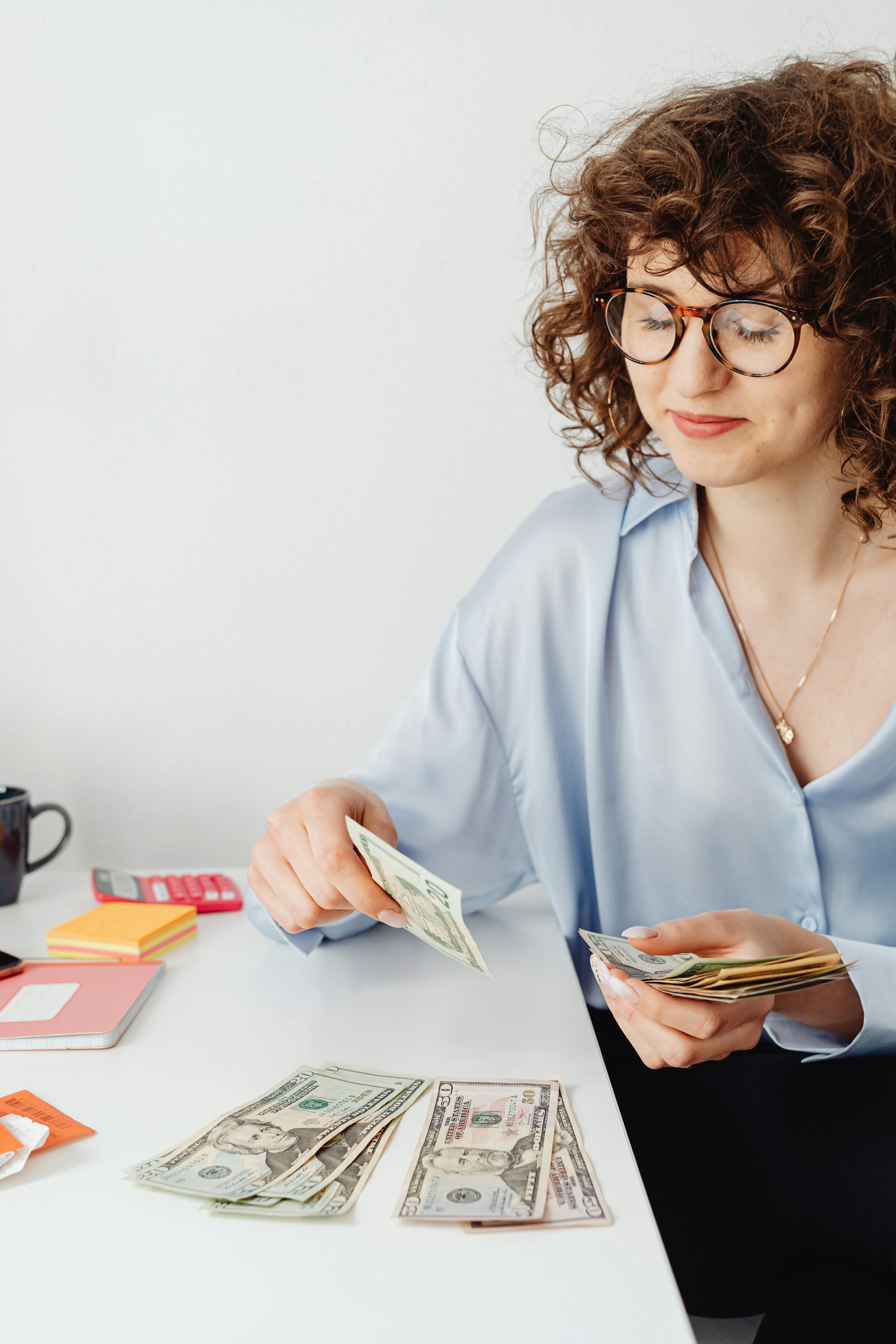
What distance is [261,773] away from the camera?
1.69 m

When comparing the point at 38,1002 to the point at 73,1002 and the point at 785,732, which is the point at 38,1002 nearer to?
the point at 73,1002

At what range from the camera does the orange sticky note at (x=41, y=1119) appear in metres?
0.71

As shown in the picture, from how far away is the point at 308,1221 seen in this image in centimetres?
63

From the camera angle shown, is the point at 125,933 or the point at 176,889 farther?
the point at 176,889

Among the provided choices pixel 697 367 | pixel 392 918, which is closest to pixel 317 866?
pixel 392 918

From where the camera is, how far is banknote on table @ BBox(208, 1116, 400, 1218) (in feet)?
2.06

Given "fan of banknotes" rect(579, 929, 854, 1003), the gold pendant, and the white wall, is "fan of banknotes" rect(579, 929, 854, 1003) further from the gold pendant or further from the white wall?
the white wall

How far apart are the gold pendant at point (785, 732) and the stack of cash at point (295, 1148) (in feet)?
1.97

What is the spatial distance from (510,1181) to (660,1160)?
47 cm

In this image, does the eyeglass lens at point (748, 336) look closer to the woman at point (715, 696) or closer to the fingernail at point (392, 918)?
the woman at point (715, 696)

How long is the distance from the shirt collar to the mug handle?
90cm

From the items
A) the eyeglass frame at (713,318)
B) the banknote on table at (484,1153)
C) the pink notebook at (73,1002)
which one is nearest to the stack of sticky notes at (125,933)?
the pink notebook at (73,1002)

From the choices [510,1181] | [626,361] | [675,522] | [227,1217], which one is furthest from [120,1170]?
[626,361]

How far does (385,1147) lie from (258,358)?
1216 mm
